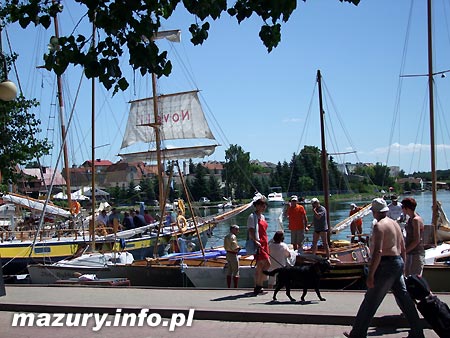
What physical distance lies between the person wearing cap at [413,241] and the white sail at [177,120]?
23434 mm

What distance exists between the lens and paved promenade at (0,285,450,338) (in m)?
8.48

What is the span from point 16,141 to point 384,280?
1152 cm

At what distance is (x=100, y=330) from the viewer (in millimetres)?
8828

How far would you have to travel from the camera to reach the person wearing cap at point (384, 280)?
24.4 ft

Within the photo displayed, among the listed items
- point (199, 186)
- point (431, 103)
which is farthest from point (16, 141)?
point (199, 186)

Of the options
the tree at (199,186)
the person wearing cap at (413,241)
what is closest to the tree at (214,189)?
the tree at (199,186)

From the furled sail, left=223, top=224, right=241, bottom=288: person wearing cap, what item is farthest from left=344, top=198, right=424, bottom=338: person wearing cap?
the furled sail

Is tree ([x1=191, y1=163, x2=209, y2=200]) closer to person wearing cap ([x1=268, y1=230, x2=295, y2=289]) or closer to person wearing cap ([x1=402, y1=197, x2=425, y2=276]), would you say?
person wearing cap ([x1=268, y1=230, x2=295, y2=289])

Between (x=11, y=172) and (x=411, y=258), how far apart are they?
11.2 metres

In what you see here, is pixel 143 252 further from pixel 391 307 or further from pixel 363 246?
pixel 391 307

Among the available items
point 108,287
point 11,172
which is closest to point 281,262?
point 108,287

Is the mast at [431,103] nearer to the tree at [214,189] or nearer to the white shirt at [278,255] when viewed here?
the white shirt at [278,255]

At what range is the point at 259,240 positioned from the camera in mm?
11328

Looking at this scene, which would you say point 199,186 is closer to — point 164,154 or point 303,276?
point 164,154
